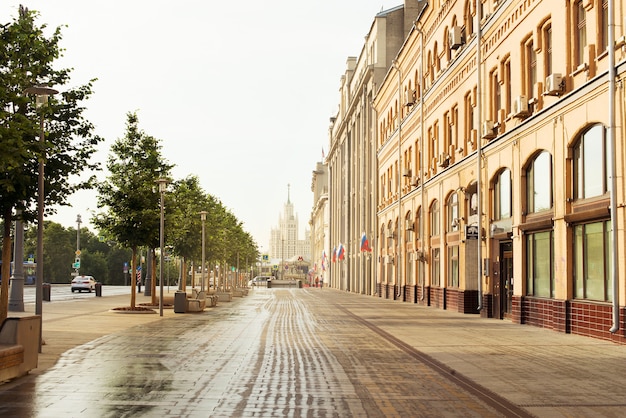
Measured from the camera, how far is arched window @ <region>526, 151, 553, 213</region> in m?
23.4

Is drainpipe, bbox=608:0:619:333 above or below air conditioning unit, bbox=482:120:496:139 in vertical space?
below

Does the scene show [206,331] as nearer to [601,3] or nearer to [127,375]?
[127,375]

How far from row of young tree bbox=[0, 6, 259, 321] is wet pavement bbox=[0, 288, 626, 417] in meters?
3.53

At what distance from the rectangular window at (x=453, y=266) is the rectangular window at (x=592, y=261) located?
1388 centimetres

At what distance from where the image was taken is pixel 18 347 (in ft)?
40.4

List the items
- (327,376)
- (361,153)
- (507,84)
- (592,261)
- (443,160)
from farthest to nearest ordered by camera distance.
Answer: (361,153) < (443,160) < (507,84) < (592,261) < (327,376)

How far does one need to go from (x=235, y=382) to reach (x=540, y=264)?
47.5 feet

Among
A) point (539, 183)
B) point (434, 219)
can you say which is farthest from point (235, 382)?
point (434, 219)

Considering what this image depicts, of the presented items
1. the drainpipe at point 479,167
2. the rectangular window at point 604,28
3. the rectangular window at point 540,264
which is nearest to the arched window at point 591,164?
the rectangular window at point 604,28

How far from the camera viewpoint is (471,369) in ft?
44.2

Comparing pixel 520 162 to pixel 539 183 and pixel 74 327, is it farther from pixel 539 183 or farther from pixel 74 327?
pixel 74 327

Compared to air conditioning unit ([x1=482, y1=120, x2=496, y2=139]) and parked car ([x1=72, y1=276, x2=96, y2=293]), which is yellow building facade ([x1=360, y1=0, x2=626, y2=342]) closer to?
air conditioning unit ([x1=482, y1=120, x2=496, y2=139])

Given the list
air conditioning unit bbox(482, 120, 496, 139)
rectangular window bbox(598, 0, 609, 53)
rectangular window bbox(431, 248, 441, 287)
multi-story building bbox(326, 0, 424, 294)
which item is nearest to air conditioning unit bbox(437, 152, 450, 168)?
rectangular window bbox(431, 248, 441, 287)

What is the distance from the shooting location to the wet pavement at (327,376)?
32.3 ft
